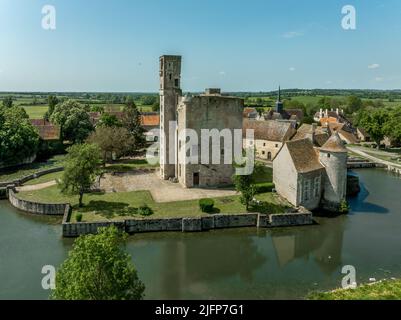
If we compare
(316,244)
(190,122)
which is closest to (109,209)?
(190,122)

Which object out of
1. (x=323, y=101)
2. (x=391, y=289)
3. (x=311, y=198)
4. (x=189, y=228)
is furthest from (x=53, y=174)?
(x=323, y=101)

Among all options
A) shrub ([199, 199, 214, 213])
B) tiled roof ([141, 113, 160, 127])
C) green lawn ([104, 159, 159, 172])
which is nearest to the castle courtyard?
green lawn ([104, 159, 159, 172])

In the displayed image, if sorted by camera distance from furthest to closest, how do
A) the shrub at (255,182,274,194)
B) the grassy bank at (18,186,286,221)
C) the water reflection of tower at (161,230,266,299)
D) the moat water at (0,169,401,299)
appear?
the shrub at (255,182,274,194) < the grassy bank at (18,186,286,221) < the water reflection of tower at (161,230,266,299) < the moat water at (0,169,401,299)

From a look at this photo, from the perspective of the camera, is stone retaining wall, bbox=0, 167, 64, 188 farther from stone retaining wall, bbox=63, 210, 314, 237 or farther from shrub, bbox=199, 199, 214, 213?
shrub, bbox=199, 199, 214, 213

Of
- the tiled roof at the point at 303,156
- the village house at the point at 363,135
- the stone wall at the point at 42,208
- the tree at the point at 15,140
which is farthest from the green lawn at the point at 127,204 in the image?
the village house at the point at 363,135

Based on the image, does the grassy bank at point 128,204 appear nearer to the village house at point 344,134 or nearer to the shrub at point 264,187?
the shrub at point 264,187
